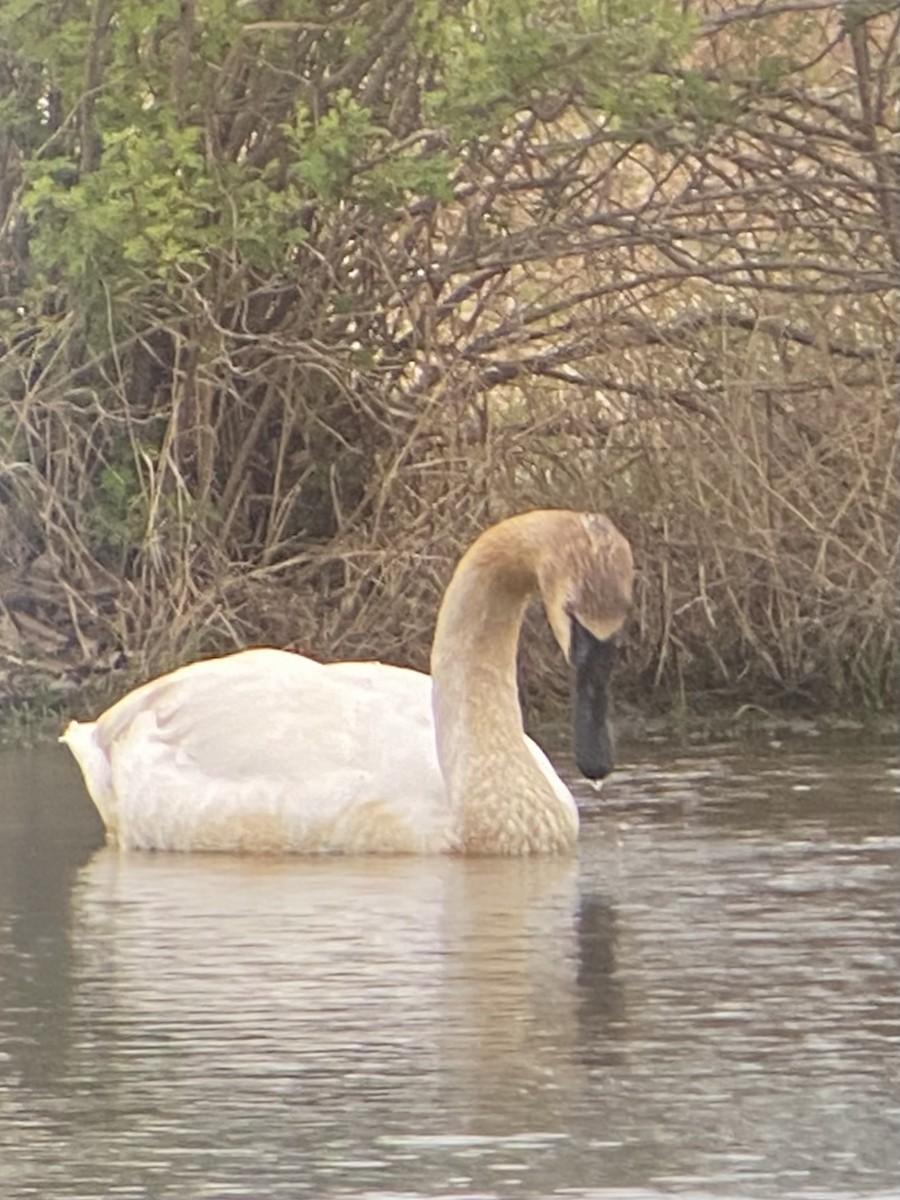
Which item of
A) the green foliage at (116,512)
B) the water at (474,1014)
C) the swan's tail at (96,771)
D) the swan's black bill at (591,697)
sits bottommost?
the water at (474,1014)

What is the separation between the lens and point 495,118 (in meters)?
11.5

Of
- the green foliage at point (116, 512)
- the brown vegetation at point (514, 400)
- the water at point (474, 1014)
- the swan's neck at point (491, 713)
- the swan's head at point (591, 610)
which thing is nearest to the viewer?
the water at point (474, 1014)

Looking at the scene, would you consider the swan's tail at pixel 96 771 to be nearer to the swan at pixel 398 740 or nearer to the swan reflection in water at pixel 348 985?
the swan at pixel 398 740

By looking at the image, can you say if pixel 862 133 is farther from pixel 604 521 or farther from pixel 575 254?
pixel 604 521

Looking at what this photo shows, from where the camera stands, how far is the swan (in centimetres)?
932

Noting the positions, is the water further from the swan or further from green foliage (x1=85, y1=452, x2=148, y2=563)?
green foliage (x1=85, y1=452, x2=148, y2=563)

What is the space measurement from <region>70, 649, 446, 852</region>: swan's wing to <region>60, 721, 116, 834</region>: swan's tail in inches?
0.6

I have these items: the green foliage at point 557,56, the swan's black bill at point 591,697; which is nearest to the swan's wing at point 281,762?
the swan's black bill at point 591,697

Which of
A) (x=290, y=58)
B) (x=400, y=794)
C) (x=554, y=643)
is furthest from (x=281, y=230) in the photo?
(x=400, y=794)

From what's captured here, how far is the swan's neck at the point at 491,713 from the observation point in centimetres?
944

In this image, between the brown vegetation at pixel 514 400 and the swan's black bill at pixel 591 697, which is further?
the brown vegetation at pixel 514 400

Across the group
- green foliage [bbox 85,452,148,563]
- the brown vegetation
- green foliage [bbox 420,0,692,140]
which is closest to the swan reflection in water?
green foliage [bbox 420,0,692,140]

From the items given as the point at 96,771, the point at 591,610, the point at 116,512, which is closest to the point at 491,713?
the point at 591,610

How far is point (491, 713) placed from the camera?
9.73 m
